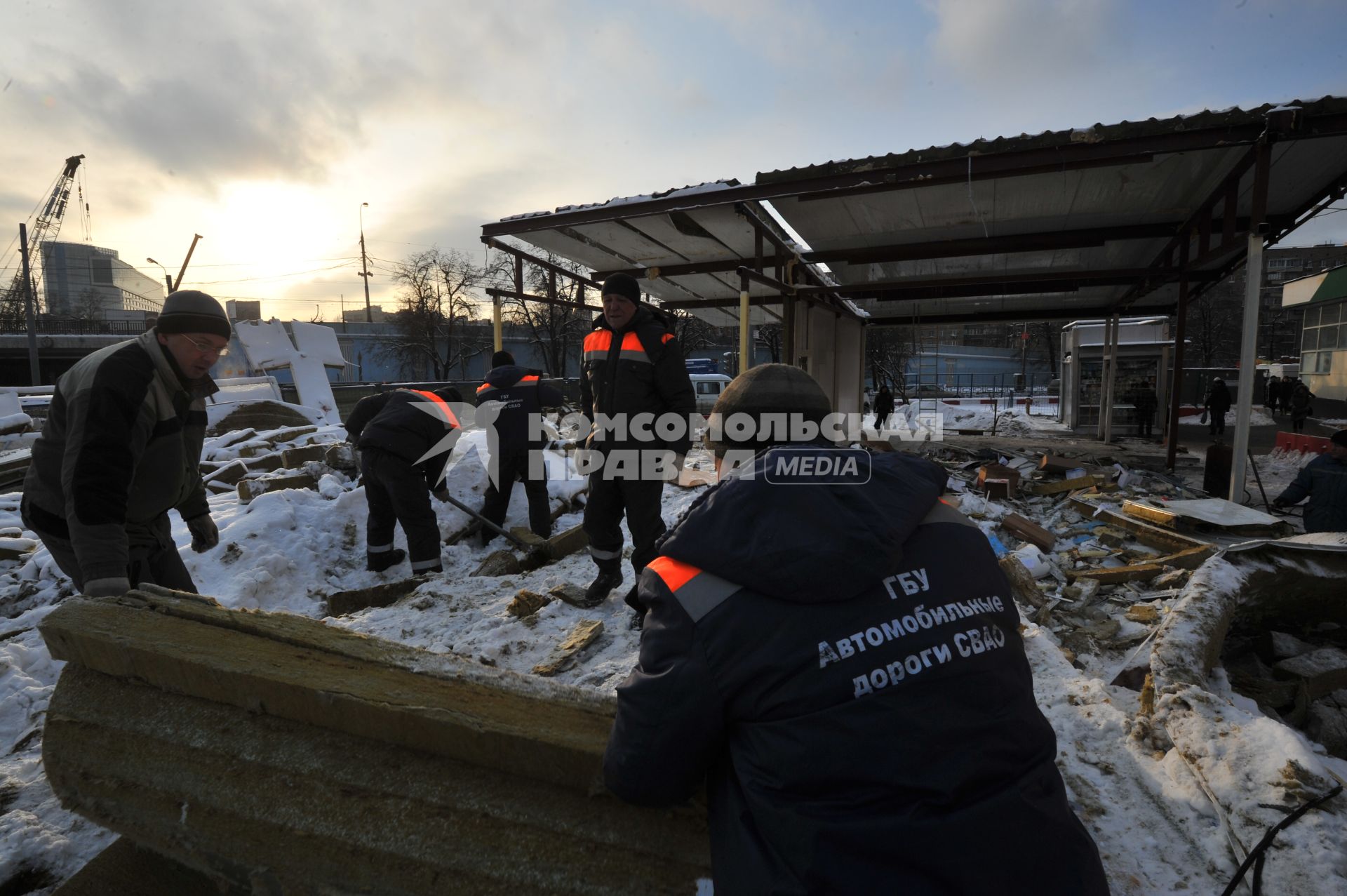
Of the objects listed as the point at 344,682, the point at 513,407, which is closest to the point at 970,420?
the point at 513,407

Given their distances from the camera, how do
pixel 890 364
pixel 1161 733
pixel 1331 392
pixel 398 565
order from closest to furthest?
pixel 1161 733, pixel 398 565, pixel 1331 392, pixel 890 364

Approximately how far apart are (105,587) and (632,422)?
2.43m

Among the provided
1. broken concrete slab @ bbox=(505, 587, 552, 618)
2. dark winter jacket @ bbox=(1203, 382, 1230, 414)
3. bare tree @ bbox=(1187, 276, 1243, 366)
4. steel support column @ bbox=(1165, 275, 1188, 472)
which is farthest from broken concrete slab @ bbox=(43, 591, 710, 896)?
bare tree @ bbox=(1187, 276, 1243, 366)

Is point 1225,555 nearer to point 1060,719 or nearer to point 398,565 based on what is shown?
point 1060,719

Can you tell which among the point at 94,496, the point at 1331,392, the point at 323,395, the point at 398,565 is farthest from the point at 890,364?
the point at 94,496

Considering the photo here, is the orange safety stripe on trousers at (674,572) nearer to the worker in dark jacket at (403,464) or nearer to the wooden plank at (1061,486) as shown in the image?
the worker in dark jacket at (403,464)

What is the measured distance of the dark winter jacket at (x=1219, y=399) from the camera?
45.6 ft

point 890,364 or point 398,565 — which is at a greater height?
point 890,364

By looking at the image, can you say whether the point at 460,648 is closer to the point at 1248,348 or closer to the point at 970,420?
the point at 1248,348

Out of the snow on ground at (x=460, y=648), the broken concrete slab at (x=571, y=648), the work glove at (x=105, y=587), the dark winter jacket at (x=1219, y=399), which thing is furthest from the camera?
the dark winter jacket at (x=1219, y=399)

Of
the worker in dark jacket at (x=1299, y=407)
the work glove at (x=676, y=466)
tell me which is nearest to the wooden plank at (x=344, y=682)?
the work glove at (x=676, y=466)

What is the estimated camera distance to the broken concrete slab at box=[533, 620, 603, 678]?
2.99 m

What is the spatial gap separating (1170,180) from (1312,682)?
220 inches

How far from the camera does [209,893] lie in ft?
5.58
